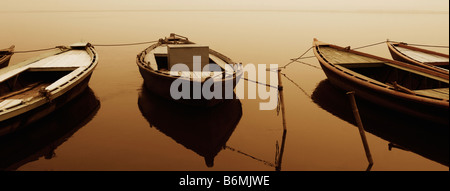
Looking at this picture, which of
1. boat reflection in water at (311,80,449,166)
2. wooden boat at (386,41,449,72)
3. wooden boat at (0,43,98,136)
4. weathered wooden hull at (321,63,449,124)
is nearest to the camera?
wooden boat at (0,43,98,136)

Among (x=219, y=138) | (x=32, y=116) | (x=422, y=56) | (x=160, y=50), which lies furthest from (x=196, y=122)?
(x=422, y=56)

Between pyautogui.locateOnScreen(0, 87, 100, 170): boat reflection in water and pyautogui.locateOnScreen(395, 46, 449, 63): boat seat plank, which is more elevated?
pyautogui.locateOnScreen(395, 46, 449, 63): boat seat plank

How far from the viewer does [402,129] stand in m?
12.6

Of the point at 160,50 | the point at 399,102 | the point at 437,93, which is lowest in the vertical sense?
the point at 399,102

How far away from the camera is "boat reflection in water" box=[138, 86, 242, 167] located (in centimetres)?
1148

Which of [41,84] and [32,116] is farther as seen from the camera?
[41,84]

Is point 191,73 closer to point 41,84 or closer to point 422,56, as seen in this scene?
point 41,84

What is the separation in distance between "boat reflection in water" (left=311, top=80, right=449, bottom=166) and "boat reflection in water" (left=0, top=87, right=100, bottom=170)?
43.2 feet

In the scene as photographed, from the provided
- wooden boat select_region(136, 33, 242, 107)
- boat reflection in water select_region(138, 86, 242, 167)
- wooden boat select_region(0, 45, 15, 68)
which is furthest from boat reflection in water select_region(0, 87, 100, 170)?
wooden boat select_region(0, 45, 15, 68)

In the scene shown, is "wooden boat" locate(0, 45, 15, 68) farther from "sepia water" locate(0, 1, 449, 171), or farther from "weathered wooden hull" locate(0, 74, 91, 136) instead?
"weathered wooden hull" locate(0, 74, 91, 136)

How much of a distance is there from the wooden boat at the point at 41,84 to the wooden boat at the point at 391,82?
1414 centimetres

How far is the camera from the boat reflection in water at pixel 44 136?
10.0 meters

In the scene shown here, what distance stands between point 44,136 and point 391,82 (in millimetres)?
18075

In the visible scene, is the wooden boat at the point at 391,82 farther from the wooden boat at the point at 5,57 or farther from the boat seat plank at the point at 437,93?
the wooden boat at the point at 5,57
